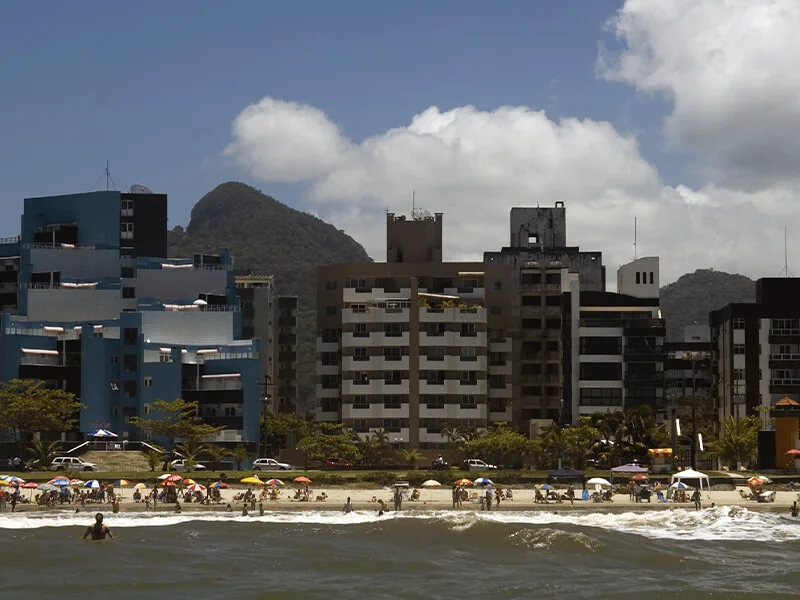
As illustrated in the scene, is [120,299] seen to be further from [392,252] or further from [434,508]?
[434,508]

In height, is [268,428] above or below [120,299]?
below

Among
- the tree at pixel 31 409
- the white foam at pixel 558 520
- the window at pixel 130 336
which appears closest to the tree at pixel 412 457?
the tree at pixel 31 409

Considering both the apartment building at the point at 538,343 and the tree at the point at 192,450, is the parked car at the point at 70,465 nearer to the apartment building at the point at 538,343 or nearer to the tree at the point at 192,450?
the tree at the point at 192,450

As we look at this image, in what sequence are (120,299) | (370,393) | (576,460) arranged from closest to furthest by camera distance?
(576,460)
(370,393)
(120,299)

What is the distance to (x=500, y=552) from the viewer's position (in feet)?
224

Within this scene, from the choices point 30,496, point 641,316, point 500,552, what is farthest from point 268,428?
point 500,552

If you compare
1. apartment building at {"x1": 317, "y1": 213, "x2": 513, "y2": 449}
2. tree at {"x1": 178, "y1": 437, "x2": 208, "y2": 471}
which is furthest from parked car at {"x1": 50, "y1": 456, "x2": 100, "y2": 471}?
apartment building at {"x1": 317, "y1": 213, "x2": 513, "y2": 449}

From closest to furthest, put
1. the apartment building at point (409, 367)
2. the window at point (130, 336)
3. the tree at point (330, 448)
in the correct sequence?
the tree at point (330, 448) → the window at point (130, 336) → the apartment building at point (409, 367)

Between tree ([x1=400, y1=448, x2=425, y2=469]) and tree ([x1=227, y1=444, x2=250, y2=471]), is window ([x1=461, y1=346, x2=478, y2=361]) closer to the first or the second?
tree ([x1=400, y1=448, x2=425, y2=469])

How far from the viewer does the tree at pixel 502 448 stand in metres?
119

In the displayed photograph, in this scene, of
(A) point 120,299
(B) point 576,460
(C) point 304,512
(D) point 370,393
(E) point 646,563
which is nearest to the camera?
(E) point 646,563

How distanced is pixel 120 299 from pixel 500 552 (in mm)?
87714

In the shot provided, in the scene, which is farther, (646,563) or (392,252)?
(392,252)

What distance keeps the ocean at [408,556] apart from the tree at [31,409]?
121ft
